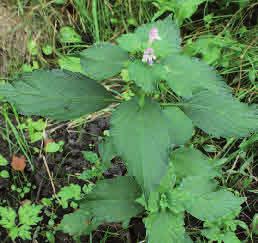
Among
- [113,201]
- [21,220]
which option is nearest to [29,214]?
[21,220]

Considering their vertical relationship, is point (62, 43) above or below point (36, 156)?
above

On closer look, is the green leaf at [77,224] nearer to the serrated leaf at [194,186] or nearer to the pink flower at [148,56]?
the serrated leaf at [194,186]

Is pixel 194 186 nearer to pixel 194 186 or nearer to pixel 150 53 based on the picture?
pixel 194 186

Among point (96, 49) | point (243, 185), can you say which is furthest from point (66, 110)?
point (243, 185)

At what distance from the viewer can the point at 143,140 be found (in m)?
0.95

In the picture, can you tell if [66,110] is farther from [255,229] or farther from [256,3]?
[256,3]

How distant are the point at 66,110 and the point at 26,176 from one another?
90cm

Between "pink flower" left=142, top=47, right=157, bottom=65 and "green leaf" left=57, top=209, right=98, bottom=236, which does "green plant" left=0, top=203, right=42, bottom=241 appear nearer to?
"green leaf" left=57, top=209, right=98, bottom=236

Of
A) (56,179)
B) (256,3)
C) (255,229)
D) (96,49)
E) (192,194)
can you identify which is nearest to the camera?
(96,49)

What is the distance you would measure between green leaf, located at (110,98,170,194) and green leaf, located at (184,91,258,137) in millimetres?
176

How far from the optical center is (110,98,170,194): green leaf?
923mm

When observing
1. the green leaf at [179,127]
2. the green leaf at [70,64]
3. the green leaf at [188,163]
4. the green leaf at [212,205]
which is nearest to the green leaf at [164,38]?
the green leaf at [179,127]

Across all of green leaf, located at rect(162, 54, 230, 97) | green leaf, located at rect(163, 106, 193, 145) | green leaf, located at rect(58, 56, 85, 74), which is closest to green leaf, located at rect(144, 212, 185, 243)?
green leaf, located at rect(163, 106, 193, 145)

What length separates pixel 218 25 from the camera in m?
2.18
